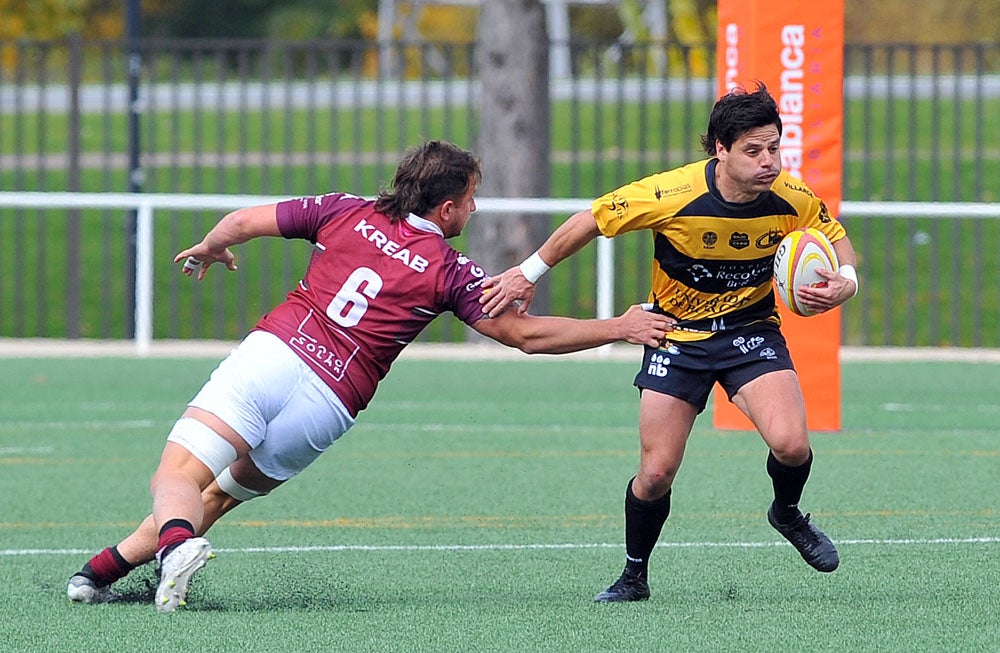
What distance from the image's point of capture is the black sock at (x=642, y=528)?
6207 millimetres

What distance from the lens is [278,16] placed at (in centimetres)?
4081

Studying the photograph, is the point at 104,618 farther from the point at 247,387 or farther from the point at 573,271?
the point at 573,271

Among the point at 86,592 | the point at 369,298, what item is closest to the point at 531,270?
the point at 369,298

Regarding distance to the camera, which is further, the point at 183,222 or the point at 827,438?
the point at 183,222

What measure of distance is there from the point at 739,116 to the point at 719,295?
67 centimetres

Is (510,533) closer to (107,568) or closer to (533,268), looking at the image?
(533,268)

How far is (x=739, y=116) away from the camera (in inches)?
241

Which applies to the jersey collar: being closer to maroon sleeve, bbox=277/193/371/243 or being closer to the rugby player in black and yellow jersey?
maroon sleeve, bbox=277/193/371/243

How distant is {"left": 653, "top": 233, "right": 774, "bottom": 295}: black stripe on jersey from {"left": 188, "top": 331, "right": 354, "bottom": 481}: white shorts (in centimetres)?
133

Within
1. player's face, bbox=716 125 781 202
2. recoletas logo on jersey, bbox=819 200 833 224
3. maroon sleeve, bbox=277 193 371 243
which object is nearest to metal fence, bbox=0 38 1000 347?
maroon sleeve, bbox=277 193 371 243

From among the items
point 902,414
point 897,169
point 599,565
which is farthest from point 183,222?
point 599,565

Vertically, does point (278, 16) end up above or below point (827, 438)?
above

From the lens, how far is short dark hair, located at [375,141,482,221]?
19.5 feet

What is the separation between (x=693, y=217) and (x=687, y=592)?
4.49 feet
